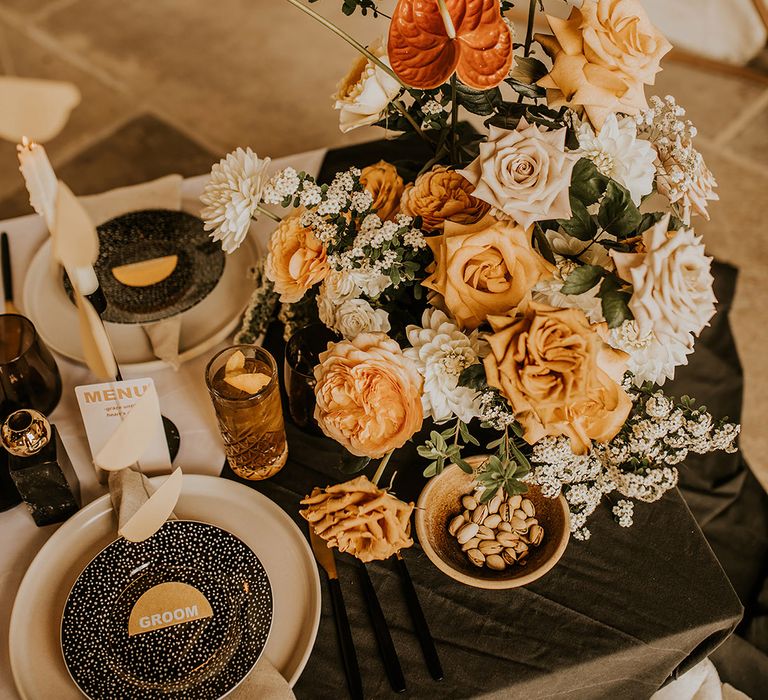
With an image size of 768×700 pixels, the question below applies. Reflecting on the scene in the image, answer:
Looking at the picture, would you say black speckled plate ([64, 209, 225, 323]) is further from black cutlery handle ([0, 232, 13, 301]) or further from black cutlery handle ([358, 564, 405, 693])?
black cutlery handle ([358, 564, 405, 693])

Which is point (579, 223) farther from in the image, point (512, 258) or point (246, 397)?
point (246, 397)

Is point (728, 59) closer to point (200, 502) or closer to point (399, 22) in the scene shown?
point (399, 22)

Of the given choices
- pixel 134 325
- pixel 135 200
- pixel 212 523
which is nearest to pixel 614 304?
pixel 212 523

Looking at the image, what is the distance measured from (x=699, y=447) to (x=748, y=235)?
1.83 m

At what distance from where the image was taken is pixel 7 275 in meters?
1.27

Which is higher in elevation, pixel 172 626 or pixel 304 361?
pixel 304 361

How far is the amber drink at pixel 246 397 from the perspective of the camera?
0.93 meters

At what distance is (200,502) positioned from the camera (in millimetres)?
1016

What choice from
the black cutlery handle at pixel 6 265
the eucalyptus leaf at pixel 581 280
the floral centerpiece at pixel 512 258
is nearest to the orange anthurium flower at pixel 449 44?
the floral centerpiece at pixel 512 258

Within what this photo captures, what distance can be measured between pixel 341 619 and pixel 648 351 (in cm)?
49

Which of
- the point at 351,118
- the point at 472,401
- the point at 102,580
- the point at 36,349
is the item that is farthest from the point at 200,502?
the point at 351,118

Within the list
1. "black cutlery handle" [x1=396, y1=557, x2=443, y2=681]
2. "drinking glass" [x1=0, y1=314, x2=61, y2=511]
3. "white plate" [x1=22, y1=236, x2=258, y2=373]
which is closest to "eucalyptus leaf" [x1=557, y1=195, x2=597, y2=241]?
"black cutlery handle" [x1=396, y1=557, x2=443, y2=681]

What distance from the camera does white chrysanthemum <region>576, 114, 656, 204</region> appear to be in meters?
0.81

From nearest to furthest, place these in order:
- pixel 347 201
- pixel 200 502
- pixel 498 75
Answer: pixel 498 75 < pixel 347 201 < pixel 200 502
